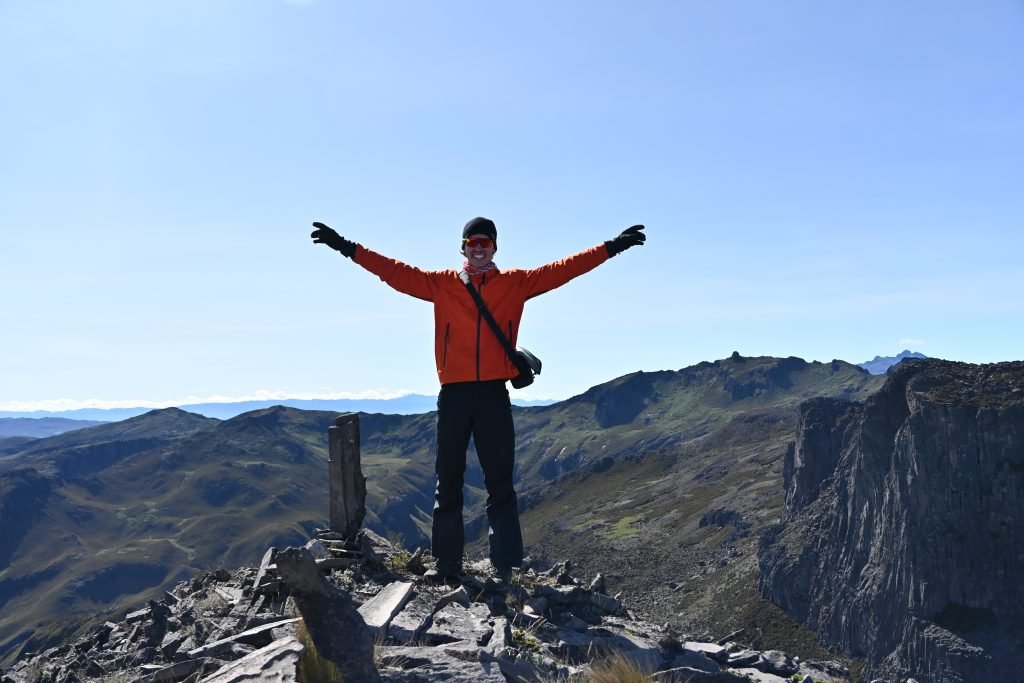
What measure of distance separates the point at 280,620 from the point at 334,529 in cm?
440

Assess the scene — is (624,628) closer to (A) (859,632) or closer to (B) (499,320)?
(B) (499,320)

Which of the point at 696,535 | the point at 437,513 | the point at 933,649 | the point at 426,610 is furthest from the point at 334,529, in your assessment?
the point at 696,535

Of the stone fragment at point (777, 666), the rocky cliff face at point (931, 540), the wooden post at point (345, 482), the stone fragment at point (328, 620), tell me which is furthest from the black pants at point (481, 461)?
the rocky cliff face at point (931, 540)

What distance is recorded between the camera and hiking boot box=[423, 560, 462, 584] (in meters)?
11.0

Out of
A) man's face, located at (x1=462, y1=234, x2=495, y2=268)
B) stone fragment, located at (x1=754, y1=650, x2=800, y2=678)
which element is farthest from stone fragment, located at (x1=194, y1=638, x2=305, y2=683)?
stone fragment, located at (x1=754, y1=650, x2=800, y2=678)

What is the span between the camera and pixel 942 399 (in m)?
131

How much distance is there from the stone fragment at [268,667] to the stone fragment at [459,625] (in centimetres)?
227

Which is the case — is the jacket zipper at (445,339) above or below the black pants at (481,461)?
above

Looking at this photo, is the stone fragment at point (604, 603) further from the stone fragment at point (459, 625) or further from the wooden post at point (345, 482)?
the wooden post at point (345, 482)

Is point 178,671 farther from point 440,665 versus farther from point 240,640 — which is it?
point 440,665

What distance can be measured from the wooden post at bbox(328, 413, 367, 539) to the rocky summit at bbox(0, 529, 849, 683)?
262 mm

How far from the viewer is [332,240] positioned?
11000 millimetres

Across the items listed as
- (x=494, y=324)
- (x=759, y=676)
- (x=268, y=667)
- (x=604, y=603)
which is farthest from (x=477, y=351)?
(x=759, y=676)

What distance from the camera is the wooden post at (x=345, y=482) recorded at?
508 inches
